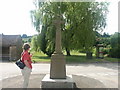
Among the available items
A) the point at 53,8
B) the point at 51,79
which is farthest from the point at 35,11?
the point at 51,79

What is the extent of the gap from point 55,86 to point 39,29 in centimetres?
1897

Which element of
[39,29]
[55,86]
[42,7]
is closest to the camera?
[55,86]

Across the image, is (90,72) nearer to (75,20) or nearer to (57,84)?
(57,84)

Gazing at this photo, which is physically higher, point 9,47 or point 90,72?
point 9,47

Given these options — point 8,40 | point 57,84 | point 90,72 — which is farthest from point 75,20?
point 57,84

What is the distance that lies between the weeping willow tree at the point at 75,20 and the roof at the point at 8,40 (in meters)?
8.22

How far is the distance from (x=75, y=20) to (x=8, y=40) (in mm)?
13527

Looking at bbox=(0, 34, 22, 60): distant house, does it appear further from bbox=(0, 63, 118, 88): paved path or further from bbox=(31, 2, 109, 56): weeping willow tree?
bbox=(0, 63, 118, 88): paved path

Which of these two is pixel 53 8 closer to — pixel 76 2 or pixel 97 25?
pixel 76 2

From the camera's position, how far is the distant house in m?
26.8

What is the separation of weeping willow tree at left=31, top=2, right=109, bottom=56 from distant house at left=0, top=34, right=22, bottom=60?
627 cm

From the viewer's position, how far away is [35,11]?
80.2 ft

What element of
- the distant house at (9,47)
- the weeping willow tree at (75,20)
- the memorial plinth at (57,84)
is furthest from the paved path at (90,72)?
the distant house at (9,47)

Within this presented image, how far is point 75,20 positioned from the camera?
2239 cm
